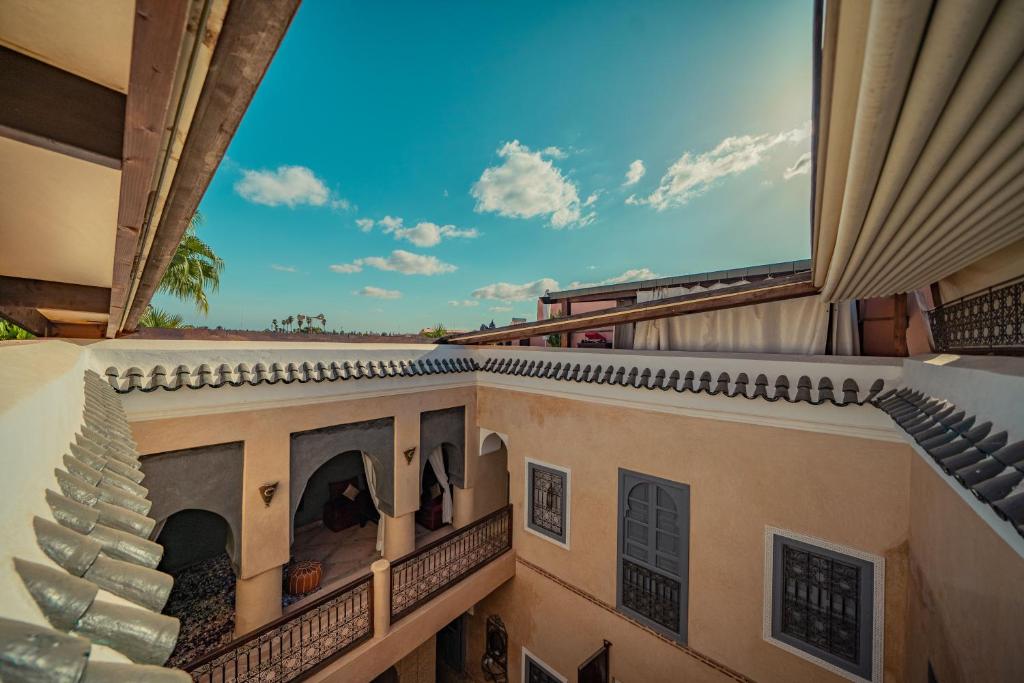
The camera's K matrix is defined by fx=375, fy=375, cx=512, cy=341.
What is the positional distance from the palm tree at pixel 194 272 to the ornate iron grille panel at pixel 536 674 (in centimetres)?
1031

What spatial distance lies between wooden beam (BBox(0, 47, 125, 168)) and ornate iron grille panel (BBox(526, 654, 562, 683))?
763 cm

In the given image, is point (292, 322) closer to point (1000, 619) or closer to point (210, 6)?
point (210, 6)

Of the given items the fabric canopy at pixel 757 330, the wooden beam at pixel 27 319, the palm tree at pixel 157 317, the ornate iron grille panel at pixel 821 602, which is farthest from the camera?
the palm tree at pixel 157 317

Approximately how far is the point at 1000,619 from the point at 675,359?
133 inches

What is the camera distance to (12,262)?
7.53ft

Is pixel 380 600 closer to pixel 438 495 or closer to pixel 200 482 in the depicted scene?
pixel 200 482

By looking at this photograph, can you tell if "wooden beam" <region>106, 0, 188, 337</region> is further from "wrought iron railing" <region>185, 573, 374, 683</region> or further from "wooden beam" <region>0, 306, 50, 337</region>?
"wrought iron railing" <region>185, 573, 374, 683</region>

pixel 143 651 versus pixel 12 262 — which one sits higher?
pixel 12 262

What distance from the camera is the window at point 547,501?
571 cm

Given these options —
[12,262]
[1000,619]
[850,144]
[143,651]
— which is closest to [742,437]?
[1000,619]

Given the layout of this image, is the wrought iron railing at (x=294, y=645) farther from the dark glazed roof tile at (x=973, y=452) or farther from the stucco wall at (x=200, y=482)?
the dark glazed roof tile at (x=973, y=452)

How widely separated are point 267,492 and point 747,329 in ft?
20.6

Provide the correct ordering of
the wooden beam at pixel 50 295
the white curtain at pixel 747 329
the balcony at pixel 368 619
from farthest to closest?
the white curtain at pixel 747 329 < the balcony at pixel 368 619 < the wooden beam at pixel 50 295

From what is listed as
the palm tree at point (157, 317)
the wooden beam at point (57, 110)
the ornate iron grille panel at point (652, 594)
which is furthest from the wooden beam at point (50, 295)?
the ornate iron grille panel at point (652, 594)
